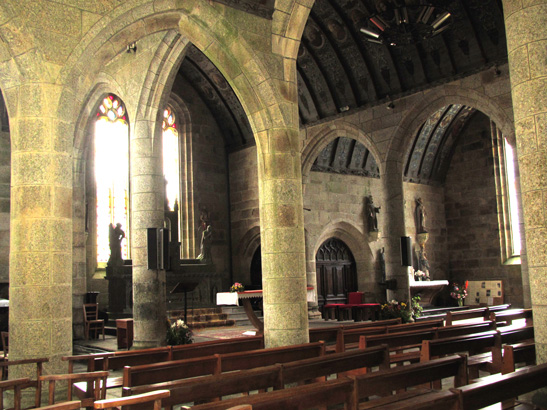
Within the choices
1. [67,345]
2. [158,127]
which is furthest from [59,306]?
[158,127]

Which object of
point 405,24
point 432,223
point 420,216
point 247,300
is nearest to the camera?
point 247,300

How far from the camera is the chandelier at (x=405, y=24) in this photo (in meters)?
10.7

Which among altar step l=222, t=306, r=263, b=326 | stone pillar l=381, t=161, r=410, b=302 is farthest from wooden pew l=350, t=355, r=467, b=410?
altar step l=222, t=306, r=263, b=326

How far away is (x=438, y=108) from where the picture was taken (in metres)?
13.5

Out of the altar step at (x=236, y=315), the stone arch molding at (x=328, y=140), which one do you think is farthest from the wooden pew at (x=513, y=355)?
the altar step at (x=236, y=315)

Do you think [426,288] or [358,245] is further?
[358,245]

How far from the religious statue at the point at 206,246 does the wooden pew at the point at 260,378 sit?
10523 mm

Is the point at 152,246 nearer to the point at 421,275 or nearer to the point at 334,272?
the point at 334,272

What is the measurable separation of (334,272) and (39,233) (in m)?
12.9

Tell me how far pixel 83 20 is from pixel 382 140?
8.98m

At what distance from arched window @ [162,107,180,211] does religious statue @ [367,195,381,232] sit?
19.5ft

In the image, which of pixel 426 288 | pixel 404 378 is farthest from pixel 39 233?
pixel 426 288

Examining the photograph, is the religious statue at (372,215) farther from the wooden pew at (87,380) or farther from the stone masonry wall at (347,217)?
the wooden pew at (87,380)

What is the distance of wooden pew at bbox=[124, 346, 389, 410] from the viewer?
3.99 meters
